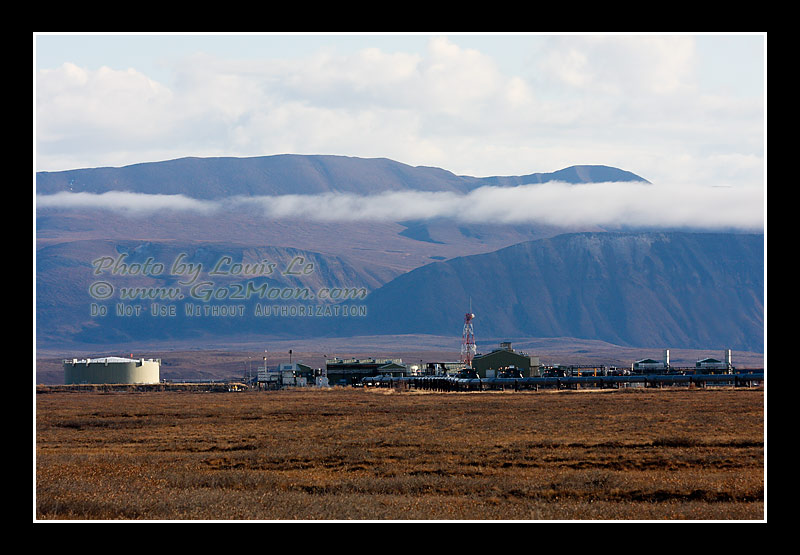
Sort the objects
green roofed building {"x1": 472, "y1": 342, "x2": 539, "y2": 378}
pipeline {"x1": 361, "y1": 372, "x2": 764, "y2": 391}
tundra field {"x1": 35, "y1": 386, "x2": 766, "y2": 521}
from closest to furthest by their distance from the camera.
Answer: tundra field {"x1": 35, "y1": 386, "x2": 766, "y2": 521}
pipeline {"x1": 361, "y1": 372, "x2": 764, "y2": 391}
green roofed building {"x1": 472, "y1": 342, "x2": 539, "y2": 378}

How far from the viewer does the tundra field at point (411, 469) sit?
107 ft

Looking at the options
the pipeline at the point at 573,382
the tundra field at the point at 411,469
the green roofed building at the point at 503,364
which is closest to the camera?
the tundra field at the point at 411,469

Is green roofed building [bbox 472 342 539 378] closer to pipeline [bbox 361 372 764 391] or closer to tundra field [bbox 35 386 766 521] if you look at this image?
pipeline [bbox 361 372 764 391]

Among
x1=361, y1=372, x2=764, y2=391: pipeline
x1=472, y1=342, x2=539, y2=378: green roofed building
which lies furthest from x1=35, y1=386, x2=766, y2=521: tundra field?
x1=472, y1=342, x2=539, y2=378: green roofed building

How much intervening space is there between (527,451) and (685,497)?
14547 mm

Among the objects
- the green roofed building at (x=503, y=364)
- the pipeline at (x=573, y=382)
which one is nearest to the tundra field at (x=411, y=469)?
the pipeline at (x=573, y=382)

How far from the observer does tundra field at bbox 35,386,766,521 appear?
3250cm

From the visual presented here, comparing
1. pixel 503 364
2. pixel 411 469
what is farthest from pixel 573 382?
pixel 411 469

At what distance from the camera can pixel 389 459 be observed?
46719 mm

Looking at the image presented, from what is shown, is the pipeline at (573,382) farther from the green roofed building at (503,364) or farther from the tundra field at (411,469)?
the tundra field at (411,469)
